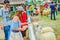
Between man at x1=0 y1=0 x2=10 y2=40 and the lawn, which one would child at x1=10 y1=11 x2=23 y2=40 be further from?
the lawn

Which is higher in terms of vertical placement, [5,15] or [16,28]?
[5,15]

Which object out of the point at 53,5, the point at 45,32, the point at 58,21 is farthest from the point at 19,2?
the point at 58,21

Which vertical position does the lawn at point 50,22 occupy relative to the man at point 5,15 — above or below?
below

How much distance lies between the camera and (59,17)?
285 inches

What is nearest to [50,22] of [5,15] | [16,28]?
[5,15]

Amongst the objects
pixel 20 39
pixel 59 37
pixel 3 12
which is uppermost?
pixel 3 12

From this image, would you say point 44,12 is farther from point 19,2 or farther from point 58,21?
point 19,2

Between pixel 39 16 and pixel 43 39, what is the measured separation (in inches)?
93.8

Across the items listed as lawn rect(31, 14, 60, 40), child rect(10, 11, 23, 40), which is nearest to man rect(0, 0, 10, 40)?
child rect(10, 11, 23, 40)

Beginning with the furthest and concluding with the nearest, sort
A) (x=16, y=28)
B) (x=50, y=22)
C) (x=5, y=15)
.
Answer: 1. (x=50, y=22)
2. (x=5, y=15)
3. (x=16, y=28)

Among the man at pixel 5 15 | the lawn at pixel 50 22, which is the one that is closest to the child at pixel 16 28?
the man at pixel 5 15

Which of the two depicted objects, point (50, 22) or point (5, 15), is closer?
point (5, 15)

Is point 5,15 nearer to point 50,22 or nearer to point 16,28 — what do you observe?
point 16,28

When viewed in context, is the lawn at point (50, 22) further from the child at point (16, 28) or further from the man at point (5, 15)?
the child at point (16, 28)
